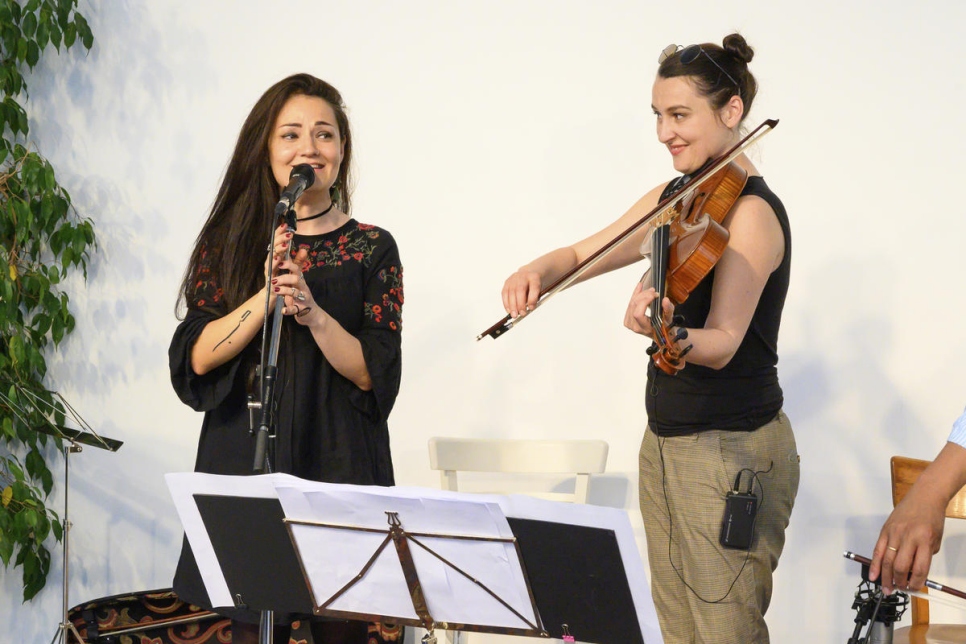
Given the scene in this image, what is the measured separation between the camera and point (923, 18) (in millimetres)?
2826

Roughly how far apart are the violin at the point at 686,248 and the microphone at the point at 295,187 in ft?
1.90

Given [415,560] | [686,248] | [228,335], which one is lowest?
[415,560]

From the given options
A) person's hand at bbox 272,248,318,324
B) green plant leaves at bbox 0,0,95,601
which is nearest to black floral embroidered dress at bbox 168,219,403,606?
person's hand at bbox 272,248,318,324

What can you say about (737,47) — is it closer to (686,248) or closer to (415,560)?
(686,248)

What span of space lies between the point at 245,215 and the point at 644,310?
79cm

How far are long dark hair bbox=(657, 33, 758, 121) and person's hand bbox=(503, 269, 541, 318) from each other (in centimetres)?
45

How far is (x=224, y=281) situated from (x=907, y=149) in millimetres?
1953

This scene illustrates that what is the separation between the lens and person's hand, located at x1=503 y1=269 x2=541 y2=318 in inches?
73.4

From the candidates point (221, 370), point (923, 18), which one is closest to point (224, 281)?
point (221, 370)

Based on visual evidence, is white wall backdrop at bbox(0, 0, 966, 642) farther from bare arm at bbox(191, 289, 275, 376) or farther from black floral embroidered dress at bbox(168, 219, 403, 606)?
bare arm at bbox(191, 289, 275, 376)

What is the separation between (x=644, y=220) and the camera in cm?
185

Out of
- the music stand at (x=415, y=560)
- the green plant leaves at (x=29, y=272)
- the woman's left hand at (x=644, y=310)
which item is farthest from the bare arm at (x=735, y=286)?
the green plant leaves at (x=29, y=272)

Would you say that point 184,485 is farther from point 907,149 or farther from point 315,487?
point 907,149

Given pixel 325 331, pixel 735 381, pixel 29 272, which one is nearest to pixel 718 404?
pixel 735 381
